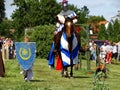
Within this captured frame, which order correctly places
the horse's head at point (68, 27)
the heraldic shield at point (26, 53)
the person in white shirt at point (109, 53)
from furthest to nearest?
the person in white shirt at point (109, 53), the horse's head at point (68, 27), the heraldic shield at point (26, 53)

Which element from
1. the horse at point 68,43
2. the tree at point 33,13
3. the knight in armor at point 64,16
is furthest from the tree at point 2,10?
the horse at point 68,43

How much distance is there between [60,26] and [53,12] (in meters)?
59.9

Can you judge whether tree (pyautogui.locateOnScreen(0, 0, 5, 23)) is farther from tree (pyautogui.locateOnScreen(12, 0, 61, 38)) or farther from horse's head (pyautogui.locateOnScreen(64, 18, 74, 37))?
horse's head (pyautogui.locateOnScreen(64, 18, 74, 37))

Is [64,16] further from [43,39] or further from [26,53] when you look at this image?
[43,39]

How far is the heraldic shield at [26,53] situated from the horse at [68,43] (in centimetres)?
178

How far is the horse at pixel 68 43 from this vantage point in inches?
690

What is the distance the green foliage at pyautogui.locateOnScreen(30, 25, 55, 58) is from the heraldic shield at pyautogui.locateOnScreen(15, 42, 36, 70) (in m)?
19.2

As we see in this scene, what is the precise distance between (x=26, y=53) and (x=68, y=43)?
78.2 inches

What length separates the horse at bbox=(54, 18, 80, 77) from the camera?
1752cm

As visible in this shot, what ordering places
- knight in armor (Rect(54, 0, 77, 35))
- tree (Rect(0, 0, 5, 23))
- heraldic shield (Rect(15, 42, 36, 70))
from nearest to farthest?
heraldic shield (Rect(15, 42, 36, 70))
knight in armor (Rect(54, 0, 77, 35))
tree (Rect(0, 0, 5, 23))

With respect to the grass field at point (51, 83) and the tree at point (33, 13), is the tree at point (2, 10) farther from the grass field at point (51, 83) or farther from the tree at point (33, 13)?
the grass field at point (51, 83)

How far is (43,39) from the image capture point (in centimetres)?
3606

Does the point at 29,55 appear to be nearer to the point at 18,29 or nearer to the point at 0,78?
the point at 0,78

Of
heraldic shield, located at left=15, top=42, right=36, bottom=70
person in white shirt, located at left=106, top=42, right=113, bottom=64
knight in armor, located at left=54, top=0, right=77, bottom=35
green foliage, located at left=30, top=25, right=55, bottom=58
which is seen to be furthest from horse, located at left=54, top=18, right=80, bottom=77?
green foliage, located at left=30, top=25, right=55, bottom=58
